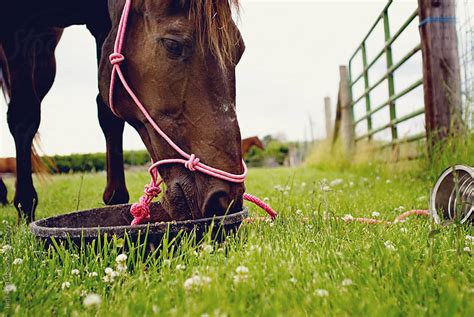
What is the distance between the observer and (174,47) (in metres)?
1.74

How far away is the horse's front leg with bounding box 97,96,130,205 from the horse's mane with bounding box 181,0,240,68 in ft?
4.68

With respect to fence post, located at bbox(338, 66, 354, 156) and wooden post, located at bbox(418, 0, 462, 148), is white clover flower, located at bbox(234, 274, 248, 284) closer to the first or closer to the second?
wooden post, located at bbox(418, 0, 462, 148)

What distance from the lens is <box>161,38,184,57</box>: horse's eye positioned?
1739 mm

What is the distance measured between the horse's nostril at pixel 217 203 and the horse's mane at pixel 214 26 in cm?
46

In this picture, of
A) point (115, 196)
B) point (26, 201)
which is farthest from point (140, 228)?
point (26, 201)

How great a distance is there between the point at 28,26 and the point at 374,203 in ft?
7.45

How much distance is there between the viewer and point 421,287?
1.12 meters

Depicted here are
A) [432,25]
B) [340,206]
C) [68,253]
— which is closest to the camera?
[68,253]

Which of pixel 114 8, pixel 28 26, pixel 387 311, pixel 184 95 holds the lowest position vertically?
pixel 387 311

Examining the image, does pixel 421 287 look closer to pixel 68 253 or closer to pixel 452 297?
pixel 452 297

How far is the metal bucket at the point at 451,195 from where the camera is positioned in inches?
76.7

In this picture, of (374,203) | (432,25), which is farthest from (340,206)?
(432,25)

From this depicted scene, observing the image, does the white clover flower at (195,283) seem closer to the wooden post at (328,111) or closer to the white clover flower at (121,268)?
the white clover flower at (121,268)

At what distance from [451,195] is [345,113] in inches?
272
